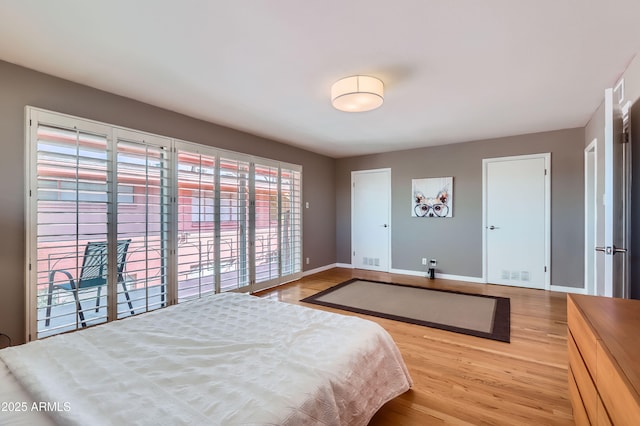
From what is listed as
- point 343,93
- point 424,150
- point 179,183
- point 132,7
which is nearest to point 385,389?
point 343,93

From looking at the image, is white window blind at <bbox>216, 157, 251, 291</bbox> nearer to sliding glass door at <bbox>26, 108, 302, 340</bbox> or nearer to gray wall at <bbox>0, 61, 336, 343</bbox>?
sliding glass door at <bbox>26, 108, 302, 340</bbox>

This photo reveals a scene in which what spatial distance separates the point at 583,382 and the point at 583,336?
0.21 m

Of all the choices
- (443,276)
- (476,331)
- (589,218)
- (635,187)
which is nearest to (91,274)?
(476,331)

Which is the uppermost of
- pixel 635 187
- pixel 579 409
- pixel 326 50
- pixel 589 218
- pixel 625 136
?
pixel 326 50

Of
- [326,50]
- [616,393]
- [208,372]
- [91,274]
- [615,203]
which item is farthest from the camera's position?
[91,274]

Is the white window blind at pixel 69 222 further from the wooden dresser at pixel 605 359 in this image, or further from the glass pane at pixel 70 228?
the wooden dresser at pixel 605 359

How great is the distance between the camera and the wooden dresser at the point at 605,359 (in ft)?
2.76

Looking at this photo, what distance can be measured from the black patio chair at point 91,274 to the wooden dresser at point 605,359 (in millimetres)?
3434

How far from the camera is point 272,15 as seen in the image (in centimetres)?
176

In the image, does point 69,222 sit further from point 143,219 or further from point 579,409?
point 579,409

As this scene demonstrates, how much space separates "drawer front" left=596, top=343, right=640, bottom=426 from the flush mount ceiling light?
2.18 m

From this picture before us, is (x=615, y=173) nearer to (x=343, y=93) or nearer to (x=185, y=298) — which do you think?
(x=343, y=93)

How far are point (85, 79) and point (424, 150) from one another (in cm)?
498

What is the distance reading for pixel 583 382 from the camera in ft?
4.31
